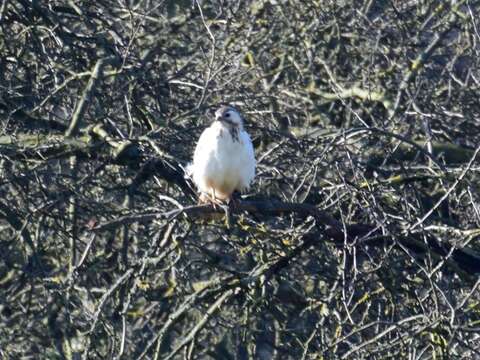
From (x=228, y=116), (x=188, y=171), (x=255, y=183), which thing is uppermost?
(x=228, y=116)

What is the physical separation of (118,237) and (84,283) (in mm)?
1266

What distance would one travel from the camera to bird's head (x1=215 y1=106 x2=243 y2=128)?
7.68m

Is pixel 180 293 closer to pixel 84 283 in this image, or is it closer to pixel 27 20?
pixel 84 283

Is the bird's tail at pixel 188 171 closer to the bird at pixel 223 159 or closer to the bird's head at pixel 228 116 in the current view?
the bird at pixel 223 159

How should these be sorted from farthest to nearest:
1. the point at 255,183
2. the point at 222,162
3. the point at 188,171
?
the point at 255,183 < the point at 222,162 < the point at 188,171

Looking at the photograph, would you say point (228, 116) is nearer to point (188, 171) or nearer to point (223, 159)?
point (223, 159)

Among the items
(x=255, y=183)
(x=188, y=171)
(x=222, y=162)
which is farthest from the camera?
(x=255, y=183)

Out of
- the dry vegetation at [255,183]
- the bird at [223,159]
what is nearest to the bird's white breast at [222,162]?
the bird at [223,159]

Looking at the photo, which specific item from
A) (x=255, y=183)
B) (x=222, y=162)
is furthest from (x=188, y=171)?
(x=255, y=183)

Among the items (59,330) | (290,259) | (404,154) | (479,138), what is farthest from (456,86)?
(59,330)

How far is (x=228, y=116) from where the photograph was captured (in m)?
7.68

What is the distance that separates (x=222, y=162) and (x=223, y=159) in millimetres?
31

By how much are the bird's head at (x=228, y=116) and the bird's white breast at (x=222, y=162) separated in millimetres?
38

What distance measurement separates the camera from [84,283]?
28.0 feet
